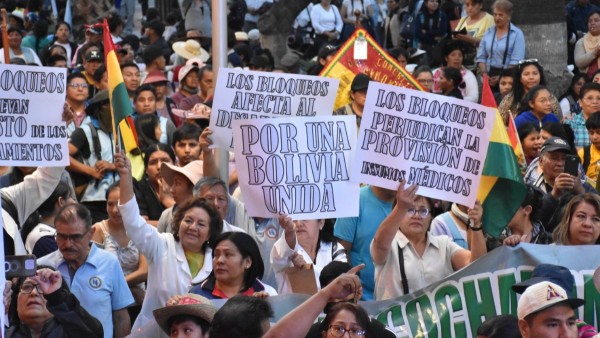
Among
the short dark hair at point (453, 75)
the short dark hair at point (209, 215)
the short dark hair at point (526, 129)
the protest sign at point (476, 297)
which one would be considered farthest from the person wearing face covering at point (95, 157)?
the short dark hair at point (453, 75)

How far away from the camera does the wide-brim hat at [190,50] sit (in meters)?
18.7

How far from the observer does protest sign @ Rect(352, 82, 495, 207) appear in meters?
9.29

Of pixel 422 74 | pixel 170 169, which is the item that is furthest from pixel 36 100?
pixel 422 74

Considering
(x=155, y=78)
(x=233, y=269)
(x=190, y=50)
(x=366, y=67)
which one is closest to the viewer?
(x=233, y=269)

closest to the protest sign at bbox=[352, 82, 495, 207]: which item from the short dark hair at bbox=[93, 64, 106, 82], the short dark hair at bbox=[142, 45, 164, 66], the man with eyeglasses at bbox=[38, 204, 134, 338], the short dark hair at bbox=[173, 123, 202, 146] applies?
the man with eyeglasses at bbox=[38, 204, 134, 338]

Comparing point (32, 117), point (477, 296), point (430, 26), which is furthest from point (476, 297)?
point (430, 26)

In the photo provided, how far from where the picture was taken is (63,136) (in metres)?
9.88

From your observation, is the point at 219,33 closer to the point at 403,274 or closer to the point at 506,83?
the point at 403,274

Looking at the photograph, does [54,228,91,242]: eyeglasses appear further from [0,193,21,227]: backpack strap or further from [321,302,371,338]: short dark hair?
[321,302,371,338]: short dark hair

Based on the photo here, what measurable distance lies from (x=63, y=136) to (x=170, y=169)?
3.60ft

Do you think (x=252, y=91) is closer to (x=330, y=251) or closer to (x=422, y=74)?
(x=330, y=251)

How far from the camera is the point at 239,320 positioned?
7344mm

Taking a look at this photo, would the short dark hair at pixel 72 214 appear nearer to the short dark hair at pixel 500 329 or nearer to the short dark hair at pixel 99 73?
the short dark hair at pixel 500 329

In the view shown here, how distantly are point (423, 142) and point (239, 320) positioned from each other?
7.97ft
